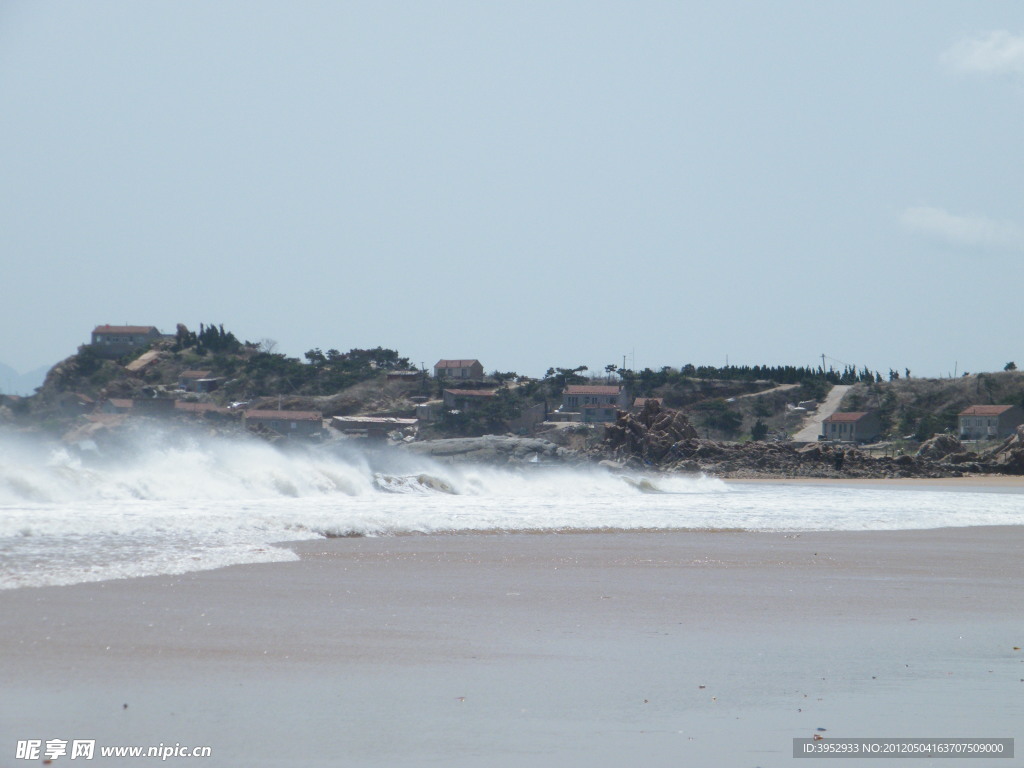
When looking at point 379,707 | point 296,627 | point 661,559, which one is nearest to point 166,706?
point 379,707

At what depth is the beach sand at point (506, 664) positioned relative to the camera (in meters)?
4.83

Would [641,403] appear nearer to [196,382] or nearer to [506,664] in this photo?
[196,382]

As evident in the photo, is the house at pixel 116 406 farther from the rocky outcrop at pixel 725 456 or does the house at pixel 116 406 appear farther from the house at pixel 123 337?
the rocky outcrop at pixel 725 456

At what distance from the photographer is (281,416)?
74.1 meters

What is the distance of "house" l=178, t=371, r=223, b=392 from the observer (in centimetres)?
8812

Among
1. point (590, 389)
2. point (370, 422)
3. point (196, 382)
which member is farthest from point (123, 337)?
point (590, 389)

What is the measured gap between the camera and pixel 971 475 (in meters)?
48.2

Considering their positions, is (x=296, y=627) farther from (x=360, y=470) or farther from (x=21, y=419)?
(x=21, y=419)

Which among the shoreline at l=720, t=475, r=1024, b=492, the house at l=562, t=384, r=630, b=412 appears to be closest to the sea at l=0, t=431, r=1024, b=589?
the shoreline at l=720, t=475, r=1024, b=492

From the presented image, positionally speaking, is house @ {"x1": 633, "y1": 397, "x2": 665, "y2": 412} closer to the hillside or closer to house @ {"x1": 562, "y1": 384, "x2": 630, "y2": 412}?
house @ {"x1": 562, "y1": 384, "x2": 630, "y2": 412}

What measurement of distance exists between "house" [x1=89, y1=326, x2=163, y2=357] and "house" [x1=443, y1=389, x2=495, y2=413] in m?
38.7

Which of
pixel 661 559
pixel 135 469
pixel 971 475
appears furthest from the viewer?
pixel 971 475

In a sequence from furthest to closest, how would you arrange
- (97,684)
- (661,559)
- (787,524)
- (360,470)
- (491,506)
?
1. (360,470)
2. (491,506)
3. (787,524)
4. (661,559)
5. (97,684)

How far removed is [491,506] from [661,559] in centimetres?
899
